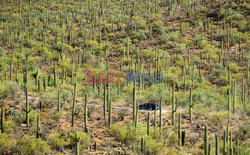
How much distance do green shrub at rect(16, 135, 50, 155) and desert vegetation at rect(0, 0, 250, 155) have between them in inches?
1.6

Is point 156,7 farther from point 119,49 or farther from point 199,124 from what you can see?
point 199,124

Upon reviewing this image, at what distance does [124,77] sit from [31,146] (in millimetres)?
20046

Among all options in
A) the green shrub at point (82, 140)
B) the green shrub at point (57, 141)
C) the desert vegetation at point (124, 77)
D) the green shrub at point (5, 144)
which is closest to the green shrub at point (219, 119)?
the desert vegetation at point (124, 77)

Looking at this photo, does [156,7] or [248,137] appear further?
[156,7]

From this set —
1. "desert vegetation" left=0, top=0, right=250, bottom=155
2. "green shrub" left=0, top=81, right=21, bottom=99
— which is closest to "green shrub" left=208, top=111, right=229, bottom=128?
"desert vegetation" left=0, top=0, right=250, bottom=155

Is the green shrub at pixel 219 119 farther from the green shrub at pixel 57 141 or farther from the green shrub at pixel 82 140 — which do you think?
the green shrub at pixel 57 141

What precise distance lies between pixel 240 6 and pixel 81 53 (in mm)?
31163

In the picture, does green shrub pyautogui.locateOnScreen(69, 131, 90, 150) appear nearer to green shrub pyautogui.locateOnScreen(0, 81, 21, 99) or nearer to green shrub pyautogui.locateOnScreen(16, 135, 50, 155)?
green shrub pyautogui.locateOnScreen(16, 135, 50, 155)

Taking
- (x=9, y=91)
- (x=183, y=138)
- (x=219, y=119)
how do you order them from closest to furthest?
1. (x=183, y=138)
2. (x=219, y=119)
3. (x=9, y=91)

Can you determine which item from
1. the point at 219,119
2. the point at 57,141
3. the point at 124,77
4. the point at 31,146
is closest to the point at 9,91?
the point at 57,141

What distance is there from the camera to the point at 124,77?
30.2 m

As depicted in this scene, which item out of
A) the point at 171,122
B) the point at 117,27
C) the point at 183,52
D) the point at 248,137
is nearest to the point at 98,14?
the point at 117,27

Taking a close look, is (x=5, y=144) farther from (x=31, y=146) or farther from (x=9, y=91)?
(x=9, y=91)

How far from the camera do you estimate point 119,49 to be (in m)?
38.8
